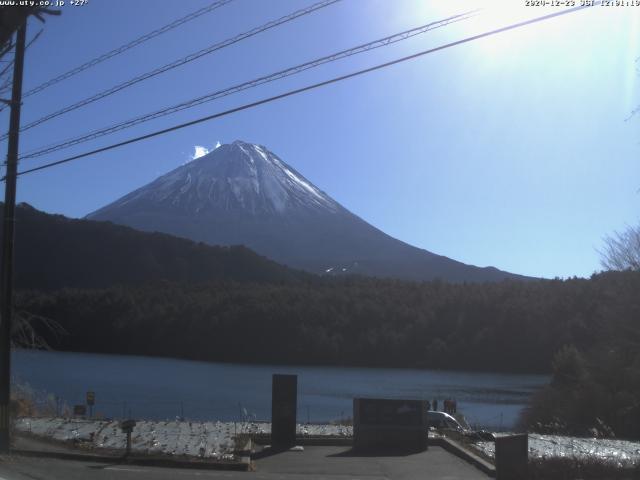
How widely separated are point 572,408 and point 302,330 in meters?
54.8

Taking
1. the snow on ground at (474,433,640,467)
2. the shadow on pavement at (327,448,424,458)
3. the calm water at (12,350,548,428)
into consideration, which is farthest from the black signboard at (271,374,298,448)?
the calm water at (12,350,548,428)

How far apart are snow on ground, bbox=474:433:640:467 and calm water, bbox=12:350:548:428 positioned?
60.0 ft

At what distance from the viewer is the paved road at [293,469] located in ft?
42.5

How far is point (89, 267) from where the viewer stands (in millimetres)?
110062

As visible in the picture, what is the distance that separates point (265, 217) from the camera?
18788 centimetres

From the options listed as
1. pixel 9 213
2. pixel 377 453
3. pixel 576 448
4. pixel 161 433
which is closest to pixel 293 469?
pixel 377 453

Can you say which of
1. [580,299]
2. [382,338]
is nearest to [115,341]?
[382,338]

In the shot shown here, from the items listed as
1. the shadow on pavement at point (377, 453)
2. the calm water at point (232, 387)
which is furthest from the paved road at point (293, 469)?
the calm water at point (232, 387)

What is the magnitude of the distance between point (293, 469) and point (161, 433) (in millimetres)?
5162

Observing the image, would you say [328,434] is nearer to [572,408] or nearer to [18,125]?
[18,125]

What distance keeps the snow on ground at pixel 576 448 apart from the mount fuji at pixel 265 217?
147540 mm

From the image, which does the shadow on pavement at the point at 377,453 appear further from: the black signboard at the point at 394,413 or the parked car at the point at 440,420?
the parked car at the point at 440,420

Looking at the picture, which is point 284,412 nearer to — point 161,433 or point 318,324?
point 161,433

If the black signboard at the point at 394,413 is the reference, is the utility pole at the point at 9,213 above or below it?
above
